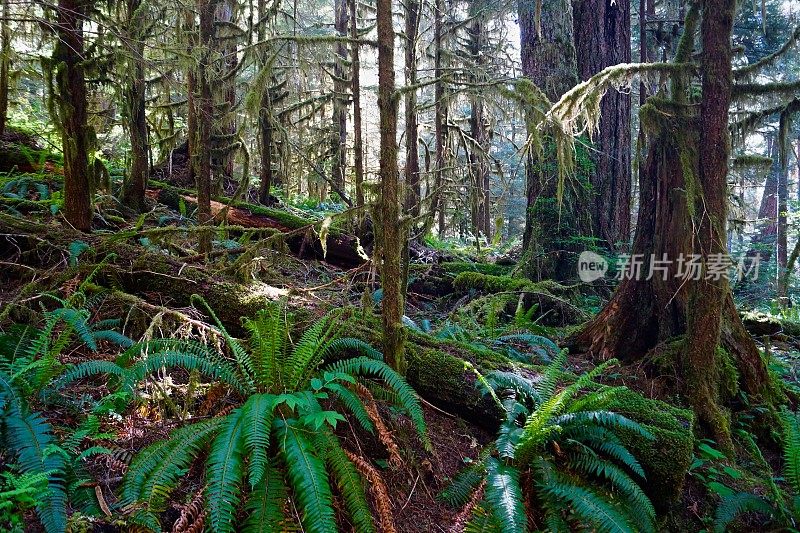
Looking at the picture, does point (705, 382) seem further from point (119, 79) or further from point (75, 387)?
point (119, 79)

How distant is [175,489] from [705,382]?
13.6 ft

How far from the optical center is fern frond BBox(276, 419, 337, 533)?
252 cm

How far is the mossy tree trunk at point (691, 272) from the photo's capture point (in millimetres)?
4078

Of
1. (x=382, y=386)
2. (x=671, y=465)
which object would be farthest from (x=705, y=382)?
(x=382, y=386)

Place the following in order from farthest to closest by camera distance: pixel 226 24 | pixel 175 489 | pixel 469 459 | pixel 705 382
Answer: pixel 226 24, pixel 705 382, pixel 469 459, pixel 175 489

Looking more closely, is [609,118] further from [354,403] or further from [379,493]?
[379,493]

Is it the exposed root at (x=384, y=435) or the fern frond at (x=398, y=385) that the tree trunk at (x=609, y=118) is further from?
the exposed root at (x=384, y=435)

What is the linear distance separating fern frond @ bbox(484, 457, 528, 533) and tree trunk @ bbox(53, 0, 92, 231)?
4730mm

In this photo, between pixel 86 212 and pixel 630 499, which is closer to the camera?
pixel 630 499

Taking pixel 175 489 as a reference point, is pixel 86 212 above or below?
above

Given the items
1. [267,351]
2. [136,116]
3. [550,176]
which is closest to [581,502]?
[267,351]

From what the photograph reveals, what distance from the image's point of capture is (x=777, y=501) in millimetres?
3445

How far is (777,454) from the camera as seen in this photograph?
4.42 meters

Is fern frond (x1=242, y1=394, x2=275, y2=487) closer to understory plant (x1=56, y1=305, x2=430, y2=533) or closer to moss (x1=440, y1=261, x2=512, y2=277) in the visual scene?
understory plant (x1=56, y1=305, x2=430, y2=533)
